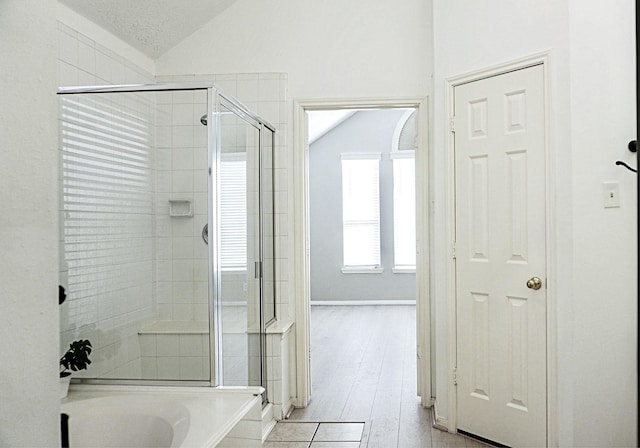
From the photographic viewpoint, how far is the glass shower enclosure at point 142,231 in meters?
3.04

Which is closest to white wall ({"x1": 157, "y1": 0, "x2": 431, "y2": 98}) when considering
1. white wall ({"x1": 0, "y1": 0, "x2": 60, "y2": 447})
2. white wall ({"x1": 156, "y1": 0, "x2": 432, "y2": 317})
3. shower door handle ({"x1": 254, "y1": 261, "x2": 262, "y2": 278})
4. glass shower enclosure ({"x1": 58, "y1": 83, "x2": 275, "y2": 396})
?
white wall ({"x1": 156, "y1": 0, "x2": 432, "y2": 317})

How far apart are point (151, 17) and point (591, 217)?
9.30ft

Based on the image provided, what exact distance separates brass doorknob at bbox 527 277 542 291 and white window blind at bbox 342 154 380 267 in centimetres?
598

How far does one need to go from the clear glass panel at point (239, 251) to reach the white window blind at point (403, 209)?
5551 millimetres

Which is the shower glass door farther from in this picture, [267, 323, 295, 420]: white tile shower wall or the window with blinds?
the window with blinds

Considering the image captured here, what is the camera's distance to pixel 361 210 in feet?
31.2

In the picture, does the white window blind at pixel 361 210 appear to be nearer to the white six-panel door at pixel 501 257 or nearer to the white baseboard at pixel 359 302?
the white baseboard at pixel 359 302

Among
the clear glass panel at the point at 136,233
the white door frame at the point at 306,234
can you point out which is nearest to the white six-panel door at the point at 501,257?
the white door frame at the point at 306,234

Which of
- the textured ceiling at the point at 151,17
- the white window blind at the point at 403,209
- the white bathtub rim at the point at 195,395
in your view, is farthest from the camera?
the white window blind at the point at 403,209

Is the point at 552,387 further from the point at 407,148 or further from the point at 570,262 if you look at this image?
the point at 407,148

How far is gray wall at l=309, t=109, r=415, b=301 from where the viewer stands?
9461mm

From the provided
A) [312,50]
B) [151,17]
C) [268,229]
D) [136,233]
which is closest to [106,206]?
[136,233]

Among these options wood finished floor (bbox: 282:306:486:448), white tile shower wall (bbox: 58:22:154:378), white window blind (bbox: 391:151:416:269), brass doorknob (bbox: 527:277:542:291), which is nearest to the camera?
white tile shower wall (bbox: 58:22:154:378)

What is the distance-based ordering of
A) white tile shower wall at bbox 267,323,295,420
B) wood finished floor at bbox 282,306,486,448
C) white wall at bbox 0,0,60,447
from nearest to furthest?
white wall at bbox 0,0,60,447, wood finished floor at bbox 282,306,486,448, white tile shower wall at bbox 267,323,295,420
